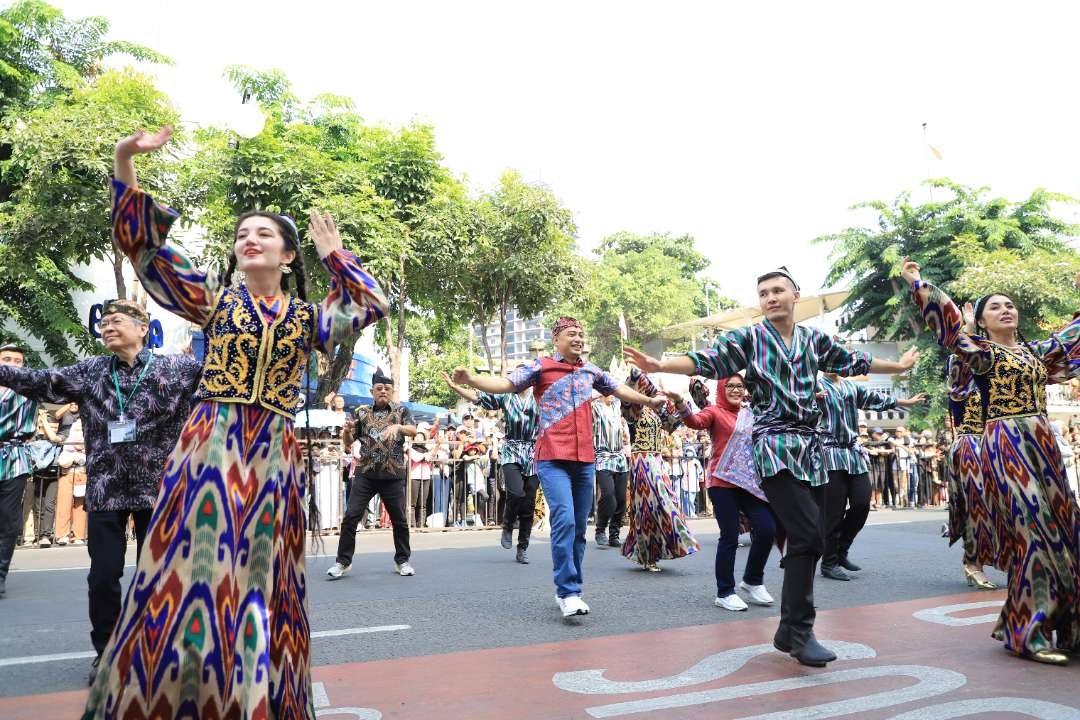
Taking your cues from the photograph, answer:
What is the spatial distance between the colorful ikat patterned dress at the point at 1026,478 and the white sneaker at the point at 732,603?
1781 mm

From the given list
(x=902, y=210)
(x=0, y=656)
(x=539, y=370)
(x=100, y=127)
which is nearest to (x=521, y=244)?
(x=100, y=127)

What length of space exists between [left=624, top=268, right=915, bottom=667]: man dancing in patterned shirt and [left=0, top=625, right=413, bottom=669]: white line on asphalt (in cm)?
240

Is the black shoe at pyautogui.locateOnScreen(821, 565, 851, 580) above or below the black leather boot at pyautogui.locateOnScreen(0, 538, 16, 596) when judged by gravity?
below

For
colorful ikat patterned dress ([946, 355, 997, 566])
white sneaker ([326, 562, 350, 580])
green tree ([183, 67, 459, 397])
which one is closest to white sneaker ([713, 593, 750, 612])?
colorful ikat patterned dress ([946, 355, 997, 566])

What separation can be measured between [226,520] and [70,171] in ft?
60.7

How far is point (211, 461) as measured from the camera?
2.97 meters

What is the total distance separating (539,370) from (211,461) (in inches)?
148

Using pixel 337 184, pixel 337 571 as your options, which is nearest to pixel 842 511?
pixel 337 571

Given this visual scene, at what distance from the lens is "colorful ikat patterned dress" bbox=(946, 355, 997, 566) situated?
275 inches

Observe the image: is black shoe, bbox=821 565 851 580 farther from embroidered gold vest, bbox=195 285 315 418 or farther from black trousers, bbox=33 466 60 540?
black trousers, bbox=33 466 60 540

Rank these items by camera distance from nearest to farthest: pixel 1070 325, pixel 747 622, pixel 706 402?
1. pixel 1070 325
2. pixel 747 622
3. pixel 706 402

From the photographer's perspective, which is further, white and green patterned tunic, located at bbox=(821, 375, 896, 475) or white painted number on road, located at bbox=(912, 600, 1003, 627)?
white and green patterned tunic, located at bbox=(821, 375, 896, 475)

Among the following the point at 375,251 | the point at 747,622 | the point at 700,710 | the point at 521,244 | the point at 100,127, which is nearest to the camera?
the point at 700,710

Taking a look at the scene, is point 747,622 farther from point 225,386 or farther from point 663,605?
point 225,386
